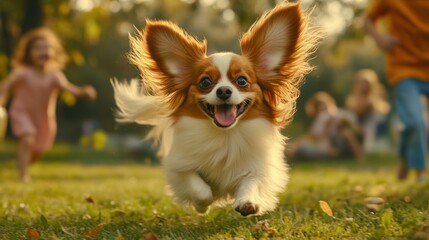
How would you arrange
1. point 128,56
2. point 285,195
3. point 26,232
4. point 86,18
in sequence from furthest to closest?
point 86,18
point 285,195
point 128,56
point 26,232

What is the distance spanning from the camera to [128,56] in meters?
4.72

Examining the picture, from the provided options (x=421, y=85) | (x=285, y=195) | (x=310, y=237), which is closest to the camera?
(x=310, y=237)

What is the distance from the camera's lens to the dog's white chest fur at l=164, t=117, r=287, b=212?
434 cm

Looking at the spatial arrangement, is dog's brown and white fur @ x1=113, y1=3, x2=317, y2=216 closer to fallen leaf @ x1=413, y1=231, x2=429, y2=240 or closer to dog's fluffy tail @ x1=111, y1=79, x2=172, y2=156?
dog's fluffy tail @ x1=111, y1=79, x2=172, y2=156

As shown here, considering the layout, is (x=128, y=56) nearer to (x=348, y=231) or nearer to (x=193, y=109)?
(x=193, y=109)

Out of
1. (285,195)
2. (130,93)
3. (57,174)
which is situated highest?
(130,93)

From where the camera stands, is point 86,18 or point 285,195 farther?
point 86,18

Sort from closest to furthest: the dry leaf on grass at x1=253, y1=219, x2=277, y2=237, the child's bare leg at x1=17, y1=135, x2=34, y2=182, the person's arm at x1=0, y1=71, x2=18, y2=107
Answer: the dry leaf on grass at x1=253, y1=219, x2=277, y2=237 → the person's arm at x1=0, y1=71, x2=18, y2=107 → the child's bare leg at x1=17, y1=135, x2=34, y2=182

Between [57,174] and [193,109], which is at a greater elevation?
[193,109]

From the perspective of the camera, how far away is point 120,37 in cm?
2738

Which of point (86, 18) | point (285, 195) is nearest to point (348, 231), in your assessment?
point (285, 195)

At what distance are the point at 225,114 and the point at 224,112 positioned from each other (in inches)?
0.6

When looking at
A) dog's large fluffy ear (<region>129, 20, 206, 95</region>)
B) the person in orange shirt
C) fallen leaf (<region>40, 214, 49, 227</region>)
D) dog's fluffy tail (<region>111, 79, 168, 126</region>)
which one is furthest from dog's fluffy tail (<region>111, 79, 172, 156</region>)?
the person in orange shirt

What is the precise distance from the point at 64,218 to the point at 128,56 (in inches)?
46.7
